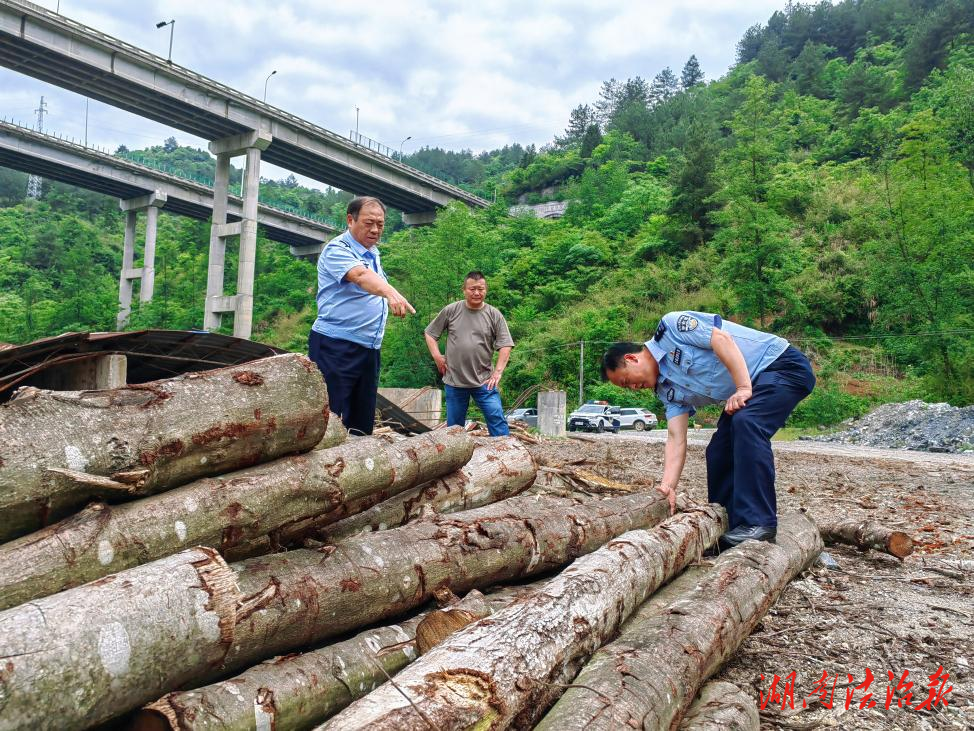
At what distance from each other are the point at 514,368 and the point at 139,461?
28.8 meters

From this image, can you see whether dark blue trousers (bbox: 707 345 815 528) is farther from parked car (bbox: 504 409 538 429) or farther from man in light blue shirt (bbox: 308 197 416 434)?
parked car (bbox: 504 409 538 429)

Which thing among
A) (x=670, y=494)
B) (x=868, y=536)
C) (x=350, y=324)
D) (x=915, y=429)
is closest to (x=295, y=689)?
(x=350, y=324)

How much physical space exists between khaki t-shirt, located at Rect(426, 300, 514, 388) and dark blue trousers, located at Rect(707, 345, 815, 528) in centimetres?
258

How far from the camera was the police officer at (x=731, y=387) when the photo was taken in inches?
152

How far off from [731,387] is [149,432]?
322cm

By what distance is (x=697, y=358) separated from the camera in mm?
4090

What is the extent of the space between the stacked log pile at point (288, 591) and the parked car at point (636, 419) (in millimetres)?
20948

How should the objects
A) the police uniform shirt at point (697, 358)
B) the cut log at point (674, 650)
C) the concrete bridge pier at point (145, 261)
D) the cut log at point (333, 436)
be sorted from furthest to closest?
1. the concrete bridge pier at point (145, 261)
2. the police uniform shirt at point (697, 358)
3. the cut log at point (333, 436)
4. the cut log at point (674, 650)

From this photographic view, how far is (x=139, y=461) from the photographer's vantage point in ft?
7.30

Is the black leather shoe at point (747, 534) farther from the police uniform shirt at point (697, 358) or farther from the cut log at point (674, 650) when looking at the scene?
the police uniform shirt at point (697, 358)

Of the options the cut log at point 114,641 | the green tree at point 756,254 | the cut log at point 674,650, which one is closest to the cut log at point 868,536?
the cut log at point 674,650

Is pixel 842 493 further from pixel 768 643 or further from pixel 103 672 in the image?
pixel 103 672

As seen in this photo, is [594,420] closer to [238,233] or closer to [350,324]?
[350,324]

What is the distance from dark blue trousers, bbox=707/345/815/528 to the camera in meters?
3.87
